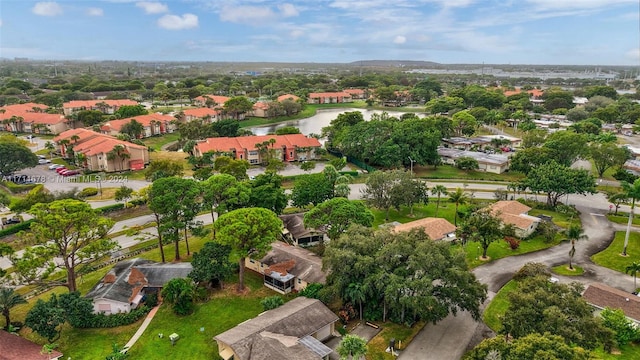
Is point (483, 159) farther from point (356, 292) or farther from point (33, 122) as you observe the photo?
point (33, 122)

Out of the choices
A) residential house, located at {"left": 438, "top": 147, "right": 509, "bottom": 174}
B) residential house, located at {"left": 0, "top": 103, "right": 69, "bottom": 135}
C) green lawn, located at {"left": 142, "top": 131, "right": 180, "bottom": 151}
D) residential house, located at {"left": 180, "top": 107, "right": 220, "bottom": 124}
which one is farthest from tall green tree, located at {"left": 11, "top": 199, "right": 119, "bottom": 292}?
residential house, located at {"left": 180, "top": 107, "right": 220, "bottom": 124}

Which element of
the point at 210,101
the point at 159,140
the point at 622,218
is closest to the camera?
the point at 622,218

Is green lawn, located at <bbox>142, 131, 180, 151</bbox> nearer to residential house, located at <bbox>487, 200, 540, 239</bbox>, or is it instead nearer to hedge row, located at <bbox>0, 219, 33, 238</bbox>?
hedge row, located at <bbox>0, 219, 33, 238</bbox>

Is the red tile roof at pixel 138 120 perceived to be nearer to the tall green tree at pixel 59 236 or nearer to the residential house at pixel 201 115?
the residential house at pixel 201 115

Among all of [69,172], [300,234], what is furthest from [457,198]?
[69,172]

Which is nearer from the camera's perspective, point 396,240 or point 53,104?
point 396,240

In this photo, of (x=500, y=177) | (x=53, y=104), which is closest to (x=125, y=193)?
(x=500, y=177)

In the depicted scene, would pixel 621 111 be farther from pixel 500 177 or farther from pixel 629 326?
pixel 629 326
